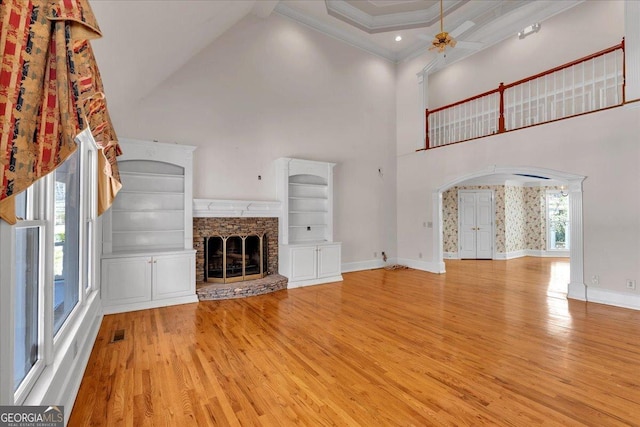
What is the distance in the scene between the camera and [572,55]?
639 cm

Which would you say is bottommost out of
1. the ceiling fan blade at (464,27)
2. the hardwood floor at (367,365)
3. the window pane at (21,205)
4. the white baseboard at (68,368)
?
the hardwood floor at (367,365)

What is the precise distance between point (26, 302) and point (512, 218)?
1185cm

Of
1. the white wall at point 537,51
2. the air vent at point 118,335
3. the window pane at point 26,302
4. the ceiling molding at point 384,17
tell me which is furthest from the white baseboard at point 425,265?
the window pane at point 26,302

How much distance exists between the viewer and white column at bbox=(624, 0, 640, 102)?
4.46 m

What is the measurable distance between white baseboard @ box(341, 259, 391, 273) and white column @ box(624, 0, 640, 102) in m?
5.59

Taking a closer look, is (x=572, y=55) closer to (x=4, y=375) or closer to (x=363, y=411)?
(x=363, y=411)

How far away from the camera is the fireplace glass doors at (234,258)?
5.57 metres

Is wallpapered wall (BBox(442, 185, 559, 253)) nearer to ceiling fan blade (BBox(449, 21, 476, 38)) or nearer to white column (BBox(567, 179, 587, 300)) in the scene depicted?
white column (BBox(567, 179, 587, 300))

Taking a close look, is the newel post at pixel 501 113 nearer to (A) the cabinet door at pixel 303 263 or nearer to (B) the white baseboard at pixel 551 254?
(A) the cabinet door at pixel 303 263

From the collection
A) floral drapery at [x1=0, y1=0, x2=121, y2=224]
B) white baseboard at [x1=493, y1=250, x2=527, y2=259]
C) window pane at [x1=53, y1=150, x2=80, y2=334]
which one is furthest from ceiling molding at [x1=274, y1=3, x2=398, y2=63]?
white baseboard at [x1=493, y1=250, x2=527, y2=259]

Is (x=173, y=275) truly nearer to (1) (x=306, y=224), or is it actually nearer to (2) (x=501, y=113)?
(1) (x=306, y=224)

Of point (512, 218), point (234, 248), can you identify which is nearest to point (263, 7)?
point (234, 248)

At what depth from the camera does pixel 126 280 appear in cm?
443

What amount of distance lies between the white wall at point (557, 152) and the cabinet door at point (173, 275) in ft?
18.3
